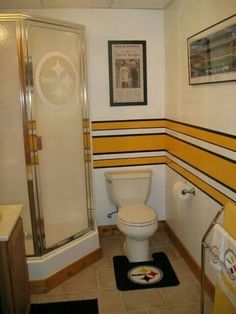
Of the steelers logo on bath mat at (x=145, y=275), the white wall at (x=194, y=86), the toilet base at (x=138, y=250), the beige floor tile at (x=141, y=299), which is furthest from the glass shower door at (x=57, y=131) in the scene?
the white wall at (x=194, y=86)

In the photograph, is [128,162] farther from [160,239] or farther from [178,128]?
[160,239]

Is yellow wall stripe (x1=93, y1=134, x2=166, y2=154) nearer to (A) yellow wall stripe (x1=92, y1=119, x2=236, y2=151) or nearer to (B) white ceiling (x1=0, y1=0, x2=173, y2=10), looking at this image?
(A) yellow wall stripe (x1=92, y1=119, x2=236, y2=151)

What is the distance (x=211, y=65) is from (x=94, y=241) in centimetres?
185

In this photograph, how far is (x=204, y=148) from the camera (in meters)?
2.39

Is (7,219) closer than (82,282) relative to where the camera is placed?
Yes

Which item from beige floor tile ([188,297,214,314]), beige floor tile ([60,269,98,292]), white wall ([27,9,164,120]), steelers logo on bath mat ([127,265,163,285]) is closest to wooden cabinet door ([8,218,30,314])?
beige floor tile ([60,269,98,292])

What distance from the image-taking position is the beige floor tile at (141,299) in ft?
7.74

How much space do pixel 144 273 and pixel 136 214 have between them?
0.51m

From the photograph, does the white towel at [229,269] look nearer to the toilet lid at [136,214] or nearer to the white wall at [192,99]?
the white wall at [192,99]

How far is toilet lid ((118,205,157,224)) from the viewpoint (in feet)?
9.08

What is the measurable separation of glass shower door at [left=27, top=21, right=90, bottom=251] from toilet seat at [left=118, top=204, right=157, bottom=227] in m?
0.40

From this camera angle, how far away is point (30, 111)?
2.50 metres

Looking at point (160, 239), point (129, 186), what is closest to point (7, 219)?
point (129, 186)

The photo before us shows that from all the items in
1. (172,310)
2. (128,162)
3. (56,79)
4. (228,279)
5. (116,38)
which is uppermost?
(116,38)
